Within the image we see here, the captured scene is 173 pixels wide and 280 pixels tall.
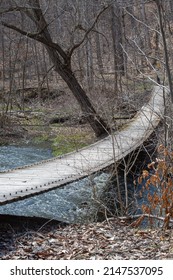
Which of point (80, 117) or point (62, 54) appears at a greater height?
point (62, 54)

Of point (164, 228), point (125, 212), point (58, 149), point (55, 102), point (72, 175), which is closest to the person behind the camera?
point (164, 228)

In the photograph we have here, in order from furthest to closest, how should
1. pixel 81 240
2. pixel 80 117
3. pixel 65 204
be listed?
pixel 80 117
pixel 65 204
pixel 81 240

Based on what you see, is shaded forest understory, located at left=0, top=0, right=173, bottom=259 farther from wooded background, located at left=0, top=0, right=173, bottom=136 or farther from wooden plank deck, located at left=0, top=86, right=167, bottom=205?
wooden plank deck, located at left=0, top=86, right=167, bottom=205

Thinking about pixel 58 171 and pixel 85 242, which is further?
pixel 58 171

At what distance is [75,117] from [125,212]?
10548mm

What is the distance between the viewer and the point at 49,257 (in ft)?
19.3

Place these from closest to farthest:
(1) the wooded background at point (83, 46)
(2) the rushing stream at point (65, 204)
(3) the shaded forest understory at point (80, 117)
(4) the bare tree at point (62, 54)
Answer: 1. (3) the shaded forest understory at point (80, 117)
2. (2) the rushing stream at point (65, 204)
3. (1) the wooded background at point (83, 46)
4. (4) the bare tree at point (62, 54)

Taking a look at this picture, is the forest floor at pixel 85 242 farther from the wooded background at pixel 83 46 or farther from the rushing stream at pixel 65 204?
the wooded background at pixel 83 46

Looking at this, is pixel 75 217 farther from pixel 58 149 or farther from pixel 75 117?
pixel 75 117

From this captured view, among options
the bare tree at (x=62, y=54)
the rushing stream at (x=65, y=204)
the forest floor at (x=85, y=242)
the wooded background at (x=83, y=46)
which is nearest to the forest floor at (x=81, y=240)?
the forest floor at (x=85, y=242)

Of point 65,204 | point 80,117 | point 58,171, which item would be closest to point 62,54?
point 80,117

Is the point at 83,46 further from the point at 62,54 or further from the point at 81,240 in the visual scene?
the point at 81,240

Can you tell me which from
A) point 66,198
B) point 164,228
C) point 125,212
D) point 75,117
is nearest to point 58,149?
point 75,117

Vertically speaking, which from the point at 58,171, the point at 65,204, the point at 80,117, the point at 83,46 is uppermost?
the point at 83,46
